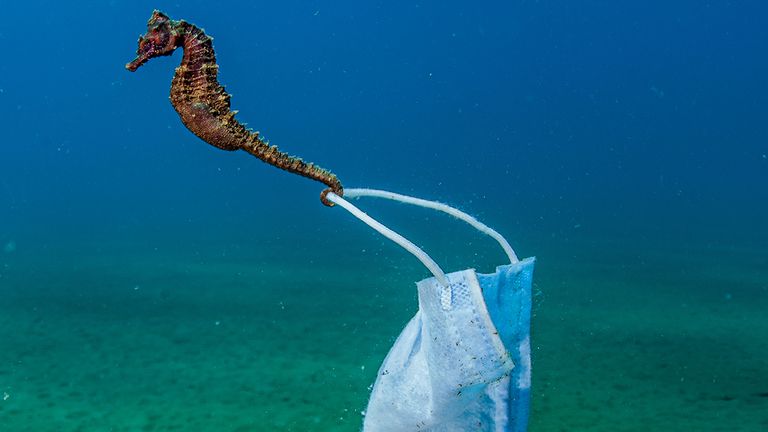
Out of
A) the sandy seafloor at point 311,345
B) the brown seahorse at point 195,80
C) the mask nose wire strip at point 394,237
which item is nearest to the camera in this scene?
the brown seahorse at point 195,80

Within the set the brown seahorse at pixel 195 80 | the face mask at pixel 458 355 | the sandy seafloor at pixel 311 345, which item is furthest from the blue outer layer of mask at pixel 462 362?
Answer: the sandy seafloor at pixel 311 345

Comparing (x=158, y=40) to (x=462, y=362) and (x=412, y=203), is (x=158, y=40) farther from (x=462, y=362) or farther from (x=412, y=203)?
(x=462, y=362)

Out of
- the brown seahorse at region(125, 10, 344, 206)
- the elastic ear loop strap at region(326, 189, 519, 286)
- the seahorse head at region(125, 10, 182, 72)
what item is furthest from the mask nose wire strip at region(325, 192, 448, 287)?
the seahorse head at region(125, 10, 182, 72)

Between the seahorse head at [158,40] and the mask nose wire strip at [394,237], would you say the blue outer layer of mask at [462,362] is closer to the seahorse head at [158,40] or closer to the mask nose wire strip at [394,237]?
the mask nose wire strip at [394,237]

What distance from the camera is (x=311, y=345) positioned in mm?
5707

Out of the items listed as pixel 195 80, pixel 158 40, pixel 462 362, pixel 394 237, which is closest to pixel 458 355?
pixel 462 362

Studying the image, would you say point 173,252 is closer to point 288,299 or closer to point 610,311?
point 288,299

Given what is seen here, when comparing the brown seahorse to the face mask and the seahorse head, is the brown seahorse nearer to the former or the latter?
the seahorse head

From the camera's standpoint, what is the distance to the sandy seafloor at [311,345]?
13.8ft

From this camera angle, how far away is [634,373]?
4949 millimetres

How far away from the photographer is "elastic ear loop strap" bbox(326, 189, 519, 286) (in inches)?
59.3

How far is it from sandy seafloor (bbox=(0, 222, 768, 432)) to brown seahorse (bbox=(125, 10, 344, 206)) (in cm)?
291

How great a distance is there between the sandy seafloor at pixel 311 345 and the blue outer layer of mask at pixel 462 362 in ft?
7.60

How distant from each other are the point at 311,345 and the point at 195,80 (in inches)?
178
